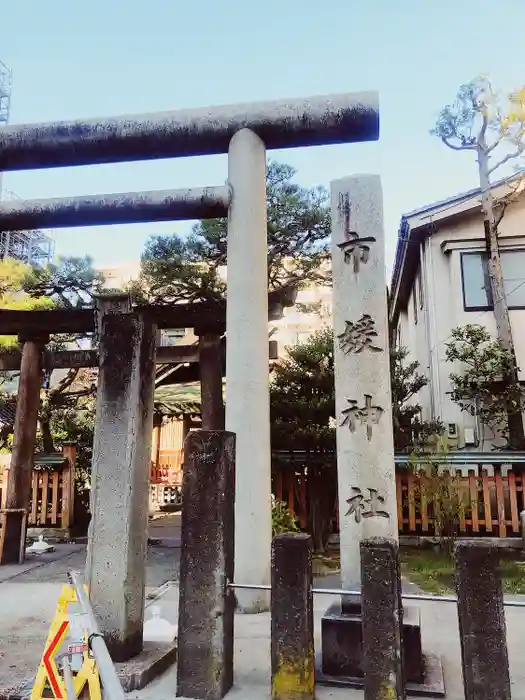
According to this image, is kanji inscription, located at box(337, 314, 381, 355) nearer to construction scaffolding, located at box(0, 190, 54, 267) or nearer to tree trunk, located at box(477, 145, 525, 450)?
tree trunk, located at box(477, 145, 525, 450)

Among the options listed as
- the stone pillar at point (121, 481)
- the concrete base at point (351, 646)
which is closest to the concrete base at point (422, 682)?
the concrete base at point (351, 646)

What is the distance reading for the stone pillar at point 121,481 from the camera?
14.8ft

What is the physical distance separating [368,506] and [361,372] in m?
1.19

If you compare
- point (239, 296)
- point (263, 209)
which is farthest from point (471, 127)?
point (239, 296)

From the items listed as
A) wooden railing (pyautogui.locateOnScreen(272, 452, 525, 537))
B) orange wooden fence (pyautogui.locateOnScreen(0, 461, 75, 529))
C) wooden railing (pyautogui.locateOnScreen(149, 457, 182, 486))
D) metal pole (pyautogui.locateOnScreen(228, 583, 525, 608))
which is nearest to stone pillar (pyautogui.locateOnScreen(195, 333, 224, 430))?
wooden railing (pyautogui.locateOnScreen(272, 452, 525, 537))

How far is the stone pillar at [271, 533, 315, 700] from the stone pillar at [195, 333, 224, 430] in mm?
5867

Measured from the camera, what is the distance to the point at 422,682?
420cm

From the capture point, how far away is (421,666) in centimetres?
428

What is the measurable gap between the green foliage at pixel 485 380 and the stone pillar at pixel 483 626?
30.4ft

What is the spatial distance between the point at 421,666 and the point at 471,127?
1259cm

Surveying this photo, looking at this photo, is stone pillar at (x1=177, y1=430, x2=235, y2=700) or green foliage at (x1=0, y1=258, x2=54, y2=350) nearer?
stone pillar at (x1=177, y1=430, x2=235, y2=700)

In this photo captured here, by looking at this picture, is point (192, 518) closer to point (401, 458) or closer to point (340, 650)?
point (340, 650)

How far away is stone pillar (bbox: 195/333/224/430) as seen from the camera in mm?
9898

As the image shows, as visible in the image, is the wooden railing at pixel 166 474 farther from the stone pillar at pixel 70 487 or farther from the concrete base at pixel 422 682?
the concrete base at pixel 422 682
